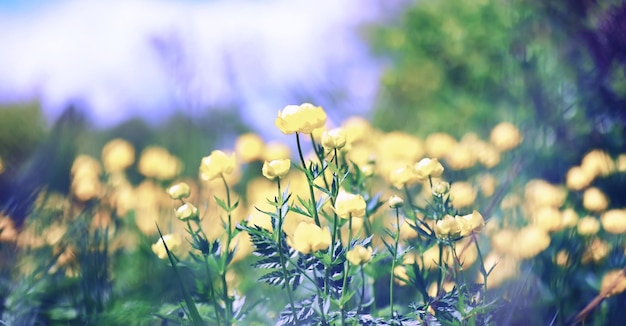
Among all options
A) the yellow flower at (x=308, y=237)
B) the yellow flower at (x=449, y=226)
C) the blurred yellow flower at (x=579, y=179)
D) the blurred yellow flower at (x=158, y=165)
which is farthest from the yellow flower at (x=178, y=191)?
the blurred yellow flower at (x=579, y=179)

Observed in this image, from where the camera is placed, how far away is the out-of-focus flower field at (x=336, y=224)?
2.82 feet

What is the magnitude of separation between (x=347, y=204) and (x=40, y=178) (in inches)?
19.4

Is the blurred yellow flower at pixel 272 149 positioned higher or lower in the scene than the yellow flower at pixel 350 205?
higher

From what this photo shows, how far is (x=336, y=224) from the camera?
2.87ft

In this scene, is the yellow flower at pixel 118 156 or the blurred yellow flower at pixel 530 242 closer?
the blurred yellow flower at pixel 530 242

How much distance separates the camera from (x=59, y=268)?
1284 mm

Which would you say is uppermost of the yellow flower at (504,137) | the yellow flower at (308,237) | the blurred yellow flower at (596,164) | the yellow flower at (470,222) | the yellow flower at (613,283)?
the yellow flower at (504,137)

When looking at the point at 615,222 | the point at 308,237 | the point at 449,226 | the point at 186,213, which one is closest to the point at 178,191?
the point at 186,213

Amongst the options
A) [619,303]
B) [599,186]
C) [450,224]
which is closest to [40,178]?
[450,224]

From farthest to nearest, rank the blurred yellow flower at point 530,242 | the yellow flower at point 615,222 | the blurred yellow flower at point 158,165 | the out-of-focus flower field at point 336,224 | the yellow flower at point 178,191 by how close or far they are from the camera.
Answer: the blurred yellow flower at point 158,165 → the yellow flower at point 615,222 → the blurred yellow flower at point 530,242 → the yellow flower at point 178,191 → the out-of-focus flower field at point 336,224

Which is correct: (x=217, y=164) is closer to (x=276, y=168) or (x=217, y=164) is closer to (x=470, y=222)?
(x=276, y=168)

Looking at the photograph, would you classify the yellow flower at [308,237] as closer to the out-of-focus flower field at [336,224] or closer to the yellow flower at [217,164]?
the out-of-focus flower field at [336,224]

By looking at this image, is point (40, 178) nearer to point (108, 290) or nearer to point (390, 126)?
point (108, 290)

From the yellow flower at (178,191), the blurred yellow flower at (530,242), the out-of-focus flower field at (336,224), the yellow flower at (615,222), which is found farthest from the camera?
the yellow flower at (615,222)
